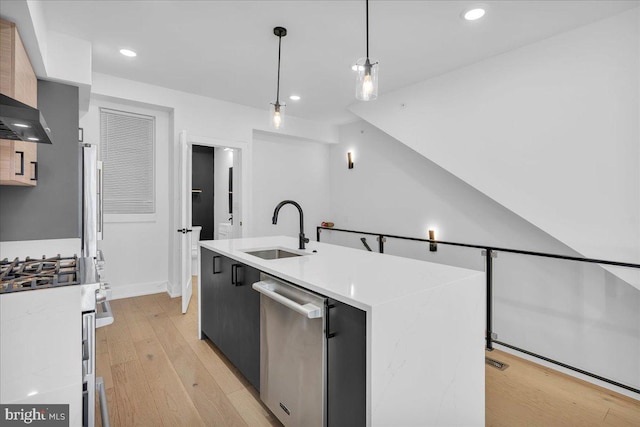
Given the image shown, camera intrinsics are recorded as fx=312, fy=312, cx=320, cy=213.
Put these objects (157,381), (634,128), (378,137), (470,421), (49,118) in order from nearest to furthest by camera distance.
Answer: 1. (470,421)
2. (157,381)
3. (634,128)
4. (49,118)
5. (378,137)

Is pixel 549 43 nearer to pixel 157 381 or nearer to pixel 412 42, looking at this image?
pixel 412 42

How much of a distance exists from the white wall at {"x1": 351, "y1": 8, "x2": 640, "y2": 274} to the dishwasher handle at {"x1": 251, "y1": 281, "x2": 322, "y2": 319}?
2.52 meters

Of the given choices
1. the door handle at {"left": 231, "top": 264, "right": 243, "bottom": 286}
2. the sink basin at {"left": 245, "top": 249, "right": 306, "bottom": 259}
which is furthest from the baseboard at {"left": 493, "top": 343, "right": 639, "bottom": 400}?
the door handle at {"left": 231, "top": 264, "right": 243, "bottom": 286}

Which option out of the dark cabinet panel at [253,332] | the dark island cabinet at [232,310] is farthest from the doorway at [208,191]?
the dark cabinet panel at [253,332]

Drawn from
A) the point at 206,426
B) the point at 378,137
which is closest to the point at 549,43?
the point at 378,137

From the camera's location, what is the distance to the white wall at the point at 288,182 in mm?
5113

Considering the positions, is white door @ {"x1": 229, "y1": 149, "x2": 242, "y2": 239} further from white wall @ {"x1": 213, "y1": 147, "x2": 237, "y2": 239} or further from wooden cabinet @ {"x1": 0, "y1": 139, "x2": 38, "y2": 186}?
wooden cabinet @ {"x1": 0, "y1": 139, "x2": 38, "y2": 186}

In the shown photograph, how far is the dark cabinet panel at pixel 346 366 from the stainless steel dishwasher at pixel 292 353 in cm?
5

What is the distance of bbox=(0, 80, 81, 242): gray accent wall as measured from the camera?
2.56 metres

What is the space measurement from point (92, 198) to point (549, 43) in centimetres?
403

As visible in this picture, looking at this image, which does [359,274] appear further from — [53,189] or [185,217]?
[53,189]

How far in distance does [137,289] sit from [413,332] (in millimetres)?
3944

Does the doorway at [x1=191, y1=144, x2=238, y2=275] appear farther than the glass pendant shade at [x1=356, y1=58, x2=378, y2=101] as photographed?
Yes

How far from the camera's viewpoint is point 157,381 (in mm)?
2176
